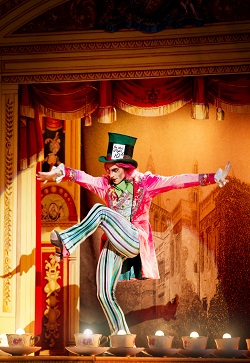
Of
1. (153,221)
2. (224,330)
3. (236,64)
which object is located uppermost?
(236,64)

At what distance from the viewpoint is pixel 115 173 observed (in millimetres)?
5789

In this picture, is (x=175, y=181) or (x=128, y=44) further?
(x=128, y=44)

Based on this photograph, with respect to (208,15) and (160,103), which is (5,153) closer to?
(160,103)

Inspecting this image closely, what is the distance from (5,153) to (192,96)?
1.27m

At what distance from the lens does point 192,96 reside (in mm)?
6129

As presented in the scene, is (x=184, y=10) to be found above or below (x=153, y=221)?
above

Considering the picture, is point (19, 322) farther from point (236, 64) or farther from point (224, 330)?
point (236, 64)

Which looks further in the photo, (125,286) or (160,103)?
(125,286)

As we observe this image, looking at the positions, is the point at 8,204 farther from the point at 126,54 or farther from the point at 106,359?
the point at 106,359

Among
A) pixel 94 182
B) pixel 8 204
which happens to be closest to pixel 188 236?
pixel 94 182

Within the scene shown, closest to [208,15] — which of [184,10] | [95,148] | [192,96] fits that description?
[184,10]

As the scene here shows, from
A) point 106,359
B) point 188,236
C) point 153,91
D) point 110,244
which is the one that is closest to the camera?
point 106,359

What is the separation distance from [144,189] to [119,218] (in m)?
0.33

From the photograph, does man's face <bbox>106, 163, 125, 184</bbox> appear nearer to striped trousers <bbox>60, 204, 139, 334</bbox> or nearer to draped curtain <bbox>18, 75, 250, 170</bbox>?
striped trousers <bbox>60, 204, 139, 334</bbox>
